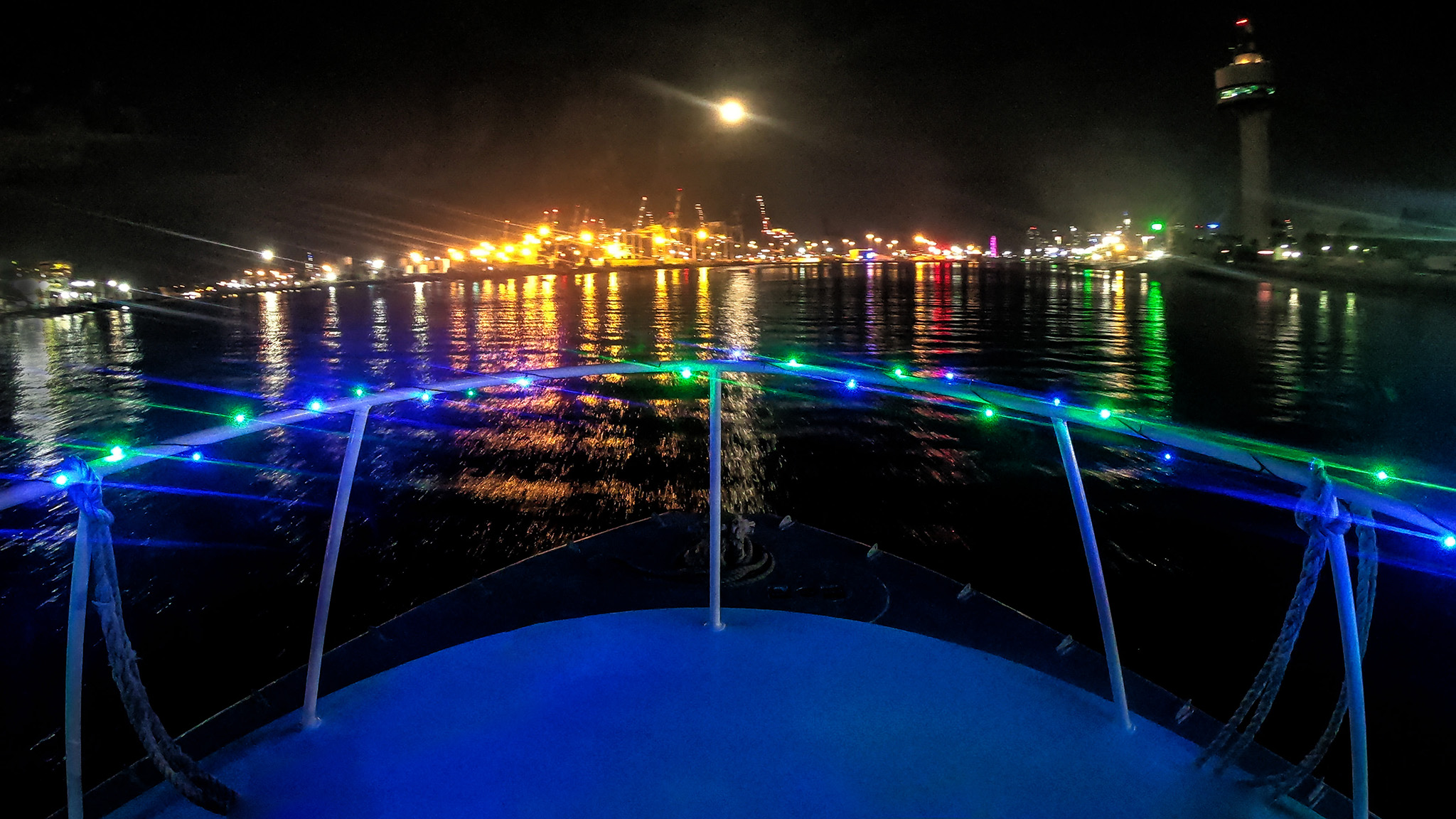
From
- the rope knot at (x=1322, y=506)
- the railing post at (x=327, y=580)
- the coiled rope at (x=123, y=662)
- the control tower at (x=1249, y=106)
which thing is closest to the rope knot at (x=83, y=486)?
the coiled rope at (x=123, y=662)

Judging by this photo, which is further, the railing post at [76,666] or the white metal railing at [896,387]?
the railing post at [76,666]

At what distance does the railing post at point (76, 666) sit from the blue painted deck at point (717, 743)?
401mm

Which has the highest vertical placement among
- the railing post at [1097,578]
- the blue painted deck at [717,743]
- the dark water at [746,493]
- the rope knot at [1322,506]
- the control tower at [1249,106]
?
the control tower at [1249,106]

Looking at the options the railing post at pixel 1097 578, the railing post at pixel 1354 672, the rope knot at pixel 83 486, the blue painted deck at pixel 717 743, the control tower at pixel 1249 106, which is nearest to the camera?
the railing post at pixel 1354 672

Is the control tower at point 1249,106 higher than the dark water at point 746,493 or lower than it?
higher

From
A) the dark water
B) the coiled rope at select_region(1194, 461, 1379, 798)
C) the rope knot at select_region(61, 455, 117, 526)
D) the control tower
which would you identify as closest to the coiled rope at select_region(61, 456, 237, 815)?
the rope knot at select_region(61, 455, 117, 526)

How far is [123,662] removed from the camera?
212 centimetres

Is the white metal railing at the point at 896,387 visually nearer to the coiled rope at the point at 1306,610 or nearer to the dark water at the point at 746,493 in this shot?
the coiled rope at the point at 1306,610

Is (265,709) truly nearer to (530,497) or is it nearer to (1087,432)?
(530,497)

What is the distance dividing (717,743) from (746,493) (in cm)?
684

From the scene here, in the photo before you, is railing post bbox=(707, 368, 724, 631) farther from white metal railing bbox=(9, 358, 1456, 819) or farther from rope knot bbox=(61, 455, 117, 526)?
rope knot bbox=(61, 455, 117, 526)

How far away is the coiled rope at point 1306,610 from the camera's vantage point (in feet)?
A: 6.04

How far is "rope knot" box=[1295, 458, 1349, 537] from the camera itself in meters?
1.82

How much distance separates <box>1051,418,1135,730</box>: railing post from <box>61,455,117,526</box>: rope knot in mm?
2688
